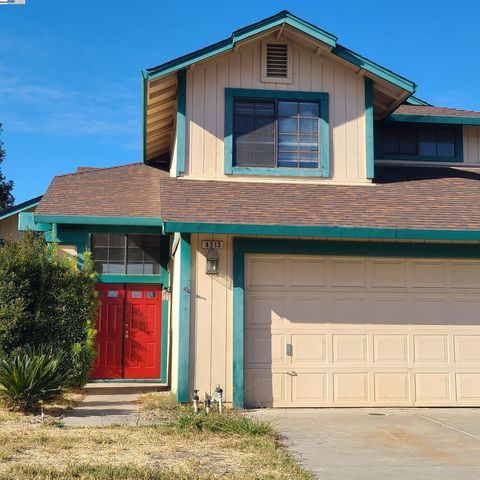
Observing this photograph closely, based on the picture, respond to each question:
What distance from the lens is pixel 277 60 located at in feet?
41.0

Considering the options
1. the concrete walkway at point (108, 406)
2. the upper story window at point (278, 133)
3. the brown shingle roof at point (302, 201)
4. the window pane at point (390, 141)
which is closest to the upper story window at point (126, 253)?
the brown shingle roof at point (302, 201)

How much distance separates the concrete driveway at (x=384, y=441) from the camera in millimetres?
6645

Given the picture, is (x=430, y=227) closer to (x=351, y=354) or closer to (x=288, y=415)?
(x=351, y=354)

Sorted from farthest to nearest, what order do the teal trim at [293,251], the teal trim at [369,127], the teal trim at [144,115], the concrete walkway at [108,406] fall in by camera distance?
the teal trim at [369,127]
the teal trim at [144,115]
the teal trim at [293,251]
the concrete walkway at [108,406]

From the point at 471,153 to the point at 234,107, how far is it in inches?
230

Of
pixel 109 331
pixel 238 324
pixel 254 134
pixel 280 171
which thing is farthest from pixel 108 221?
pixel 238 324

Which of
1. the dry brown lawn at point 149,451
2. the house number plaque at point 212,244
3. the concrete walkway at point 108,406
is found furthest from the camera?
the house number plaque at point 212,244

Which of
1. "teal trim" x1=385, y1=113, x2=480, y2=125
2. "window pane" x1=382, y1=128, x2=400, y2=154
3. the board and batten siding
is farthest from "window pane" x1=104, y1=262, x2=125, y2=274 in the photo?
"teal trim" x1=385, y1=113, x2=480, y2=125

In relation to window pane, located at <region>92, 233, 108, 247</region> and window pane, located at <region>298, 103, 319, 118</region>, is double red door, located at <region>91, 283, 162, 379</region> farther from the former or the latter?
window pane, located at <region>298, 103, 319, 118</region>

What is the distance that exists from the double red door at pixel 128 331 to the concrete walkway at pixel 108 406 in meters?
A: 0.38

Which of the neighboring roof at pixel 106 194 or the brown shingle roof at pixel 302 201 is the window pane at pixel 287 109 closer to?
the brown shingle roof at pixel 302 201

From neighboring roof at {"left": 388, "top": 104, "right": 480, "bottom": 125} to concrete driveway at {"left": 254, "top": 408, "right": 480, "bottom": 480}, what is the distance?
622cm

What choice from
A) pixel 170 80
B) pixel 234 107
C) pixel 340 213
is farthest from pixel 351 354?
pixel 170 80

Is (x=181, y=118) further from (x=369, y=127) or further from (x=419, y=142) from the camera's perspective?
(x=419, y=142)
